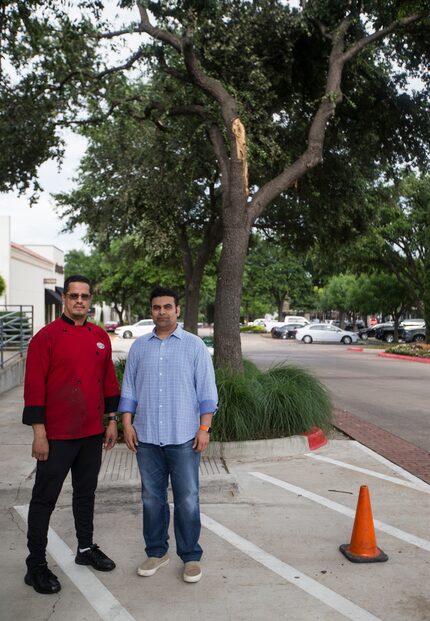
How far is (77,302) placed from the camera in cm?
415

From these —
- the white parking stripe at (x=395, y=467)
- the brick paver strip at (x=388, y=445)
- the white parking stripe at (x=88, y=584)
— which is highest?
the white parking stripe at (x=88, y=584)

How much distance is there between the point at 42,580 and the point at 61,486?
558mm

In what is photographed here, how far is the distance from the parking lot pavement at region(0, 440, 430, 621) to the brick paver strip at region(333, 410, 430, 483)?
2.14 ft

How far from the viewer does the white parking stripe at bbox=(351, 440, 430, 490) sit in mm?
6383

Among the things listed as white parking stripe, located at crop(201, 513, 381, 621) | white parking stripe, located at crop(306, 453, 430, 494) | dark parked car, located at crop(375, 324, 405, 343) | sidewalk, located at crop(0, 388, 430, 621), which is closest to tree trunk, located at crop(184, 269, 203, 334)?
white parking stripe, located at crop(306, 453, 430, 494)

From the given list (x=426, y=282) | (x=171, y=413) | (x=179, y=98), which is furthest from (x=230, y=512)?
(x=426, y=282)

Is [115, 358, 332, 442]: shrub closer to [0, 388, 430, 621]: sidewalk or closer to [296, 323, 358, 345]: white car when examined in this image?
[0, 388, 430, 621]: sidewalk

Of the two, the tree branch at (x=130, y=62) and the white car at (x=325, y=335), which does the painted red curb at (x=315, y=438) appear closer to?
the tree branch at (x=130, y=62)

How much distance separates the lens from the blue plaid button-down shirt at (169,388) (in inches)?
158

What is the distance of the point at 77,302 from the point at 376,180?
16335mm

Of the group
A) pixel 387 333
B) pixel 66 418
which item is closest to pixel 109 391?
pixel 66 418

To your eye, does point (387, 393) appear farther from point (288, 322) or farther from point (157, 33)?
point (288, 322)

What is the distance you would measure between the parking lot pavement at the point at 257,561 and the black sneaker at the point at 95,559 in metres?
0.05

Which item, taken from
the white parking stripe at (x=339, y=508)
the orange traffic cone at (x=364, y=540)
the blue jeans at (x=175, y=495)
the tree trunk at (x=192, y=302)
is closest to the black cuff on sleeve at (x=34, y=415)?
the blue jeans at (x=175, y=495)
